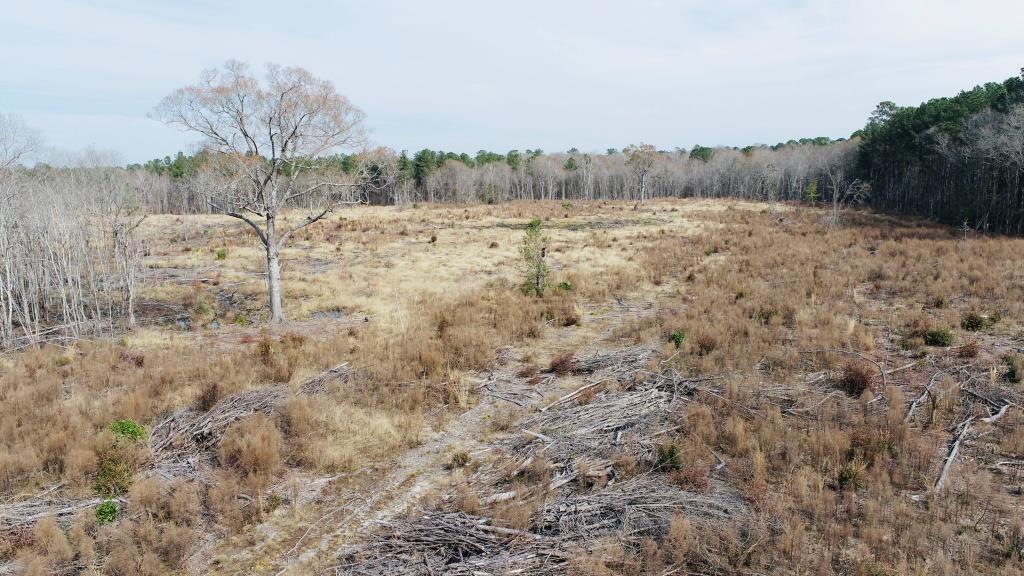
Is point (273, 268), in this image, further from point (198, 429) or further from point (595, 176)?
point (595, 176)

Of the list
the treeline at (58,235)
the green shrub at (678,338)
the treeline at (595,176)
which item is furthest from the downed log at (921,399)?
the treeline at (595,176)

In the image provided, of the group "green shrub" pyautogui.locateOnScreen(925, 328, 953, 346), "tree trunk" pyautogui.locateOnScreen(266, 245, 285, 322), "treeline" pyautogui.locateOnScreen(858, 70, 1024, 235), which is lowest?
"green shrub" pyautogui.locateOnScreen(925, 328, 953, 346)

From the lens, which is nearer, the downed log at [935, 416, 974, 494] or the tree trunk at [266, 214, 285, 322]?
the downed log at [935, 416, 974, 494]

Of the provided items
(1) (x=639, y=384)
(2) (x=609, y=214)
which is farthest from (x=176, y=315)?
(2) (x=609, y=214)


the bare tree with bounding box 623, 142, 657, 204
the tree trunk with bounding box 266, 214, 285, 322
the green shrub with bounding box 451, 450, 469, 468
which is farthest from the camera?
the bare tree with bounding box 623, 142, 657, 204

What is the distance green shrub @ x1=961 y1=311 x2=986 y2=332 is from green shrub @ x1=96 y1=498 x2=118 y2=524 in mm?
18296

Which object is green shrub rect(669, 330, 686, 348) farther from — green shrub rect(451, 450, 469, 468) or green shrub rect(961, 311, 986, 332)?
green shrub rect(961, 311, 986, 332)

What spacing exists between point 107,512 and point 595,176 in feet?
324

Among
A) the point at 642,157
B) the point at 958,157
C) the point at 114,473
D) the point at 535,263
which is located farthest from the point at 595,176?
the point at 114,473

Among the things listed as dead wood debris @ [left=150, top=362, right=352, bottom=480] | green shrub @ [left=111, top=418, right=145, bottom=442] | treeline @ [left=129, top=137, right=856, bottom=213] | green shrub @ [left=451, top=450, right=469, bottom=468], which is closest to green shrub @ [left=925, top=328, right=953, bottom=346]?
green shrub @ [left=451, top=450, right=469, bottom=468]

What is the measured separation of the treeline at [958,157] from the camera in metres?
33.5

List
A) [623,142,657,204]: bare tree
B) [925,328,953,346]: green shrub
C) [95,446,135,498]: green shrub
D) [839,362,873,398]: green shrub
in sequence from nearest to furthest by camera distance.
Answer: [95,446,135,498]: green shrub < [839,362,873,398]: green shrub < [925,328,953,346]: green shrub < [623,142,657,204]: bare tree

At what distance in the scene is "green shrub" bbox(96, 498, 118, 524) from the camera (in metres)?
6.48

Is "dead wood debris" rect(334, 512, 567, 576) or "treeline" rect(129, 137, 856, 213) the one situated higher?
"treeline" rect(129, 137, 856, 213)
